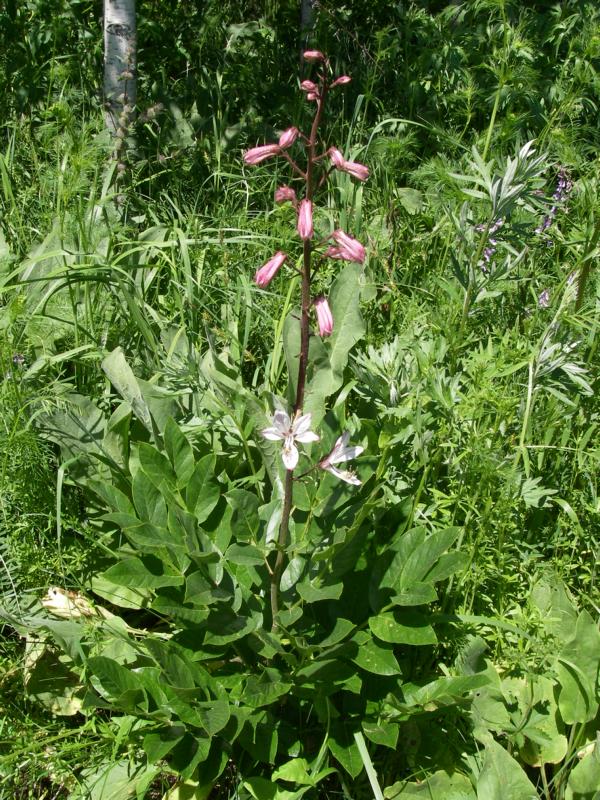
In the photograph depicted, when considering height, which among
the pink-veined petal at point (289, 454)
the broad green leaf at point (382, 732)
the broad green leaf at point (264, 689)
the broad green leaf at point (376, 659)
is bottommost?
the broad green leaf at point (382, 732)

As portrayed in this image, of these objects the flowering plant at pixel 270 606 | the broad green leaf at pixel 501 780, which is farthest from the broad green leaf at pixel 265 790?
the broad green leaf at pixel 501 780

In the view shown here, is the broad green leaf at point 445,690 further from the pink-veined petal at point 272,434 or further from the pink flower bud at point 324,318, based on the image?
the pink flower bud at point 324,318

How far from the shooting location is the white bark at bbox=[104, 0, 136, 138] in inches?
152

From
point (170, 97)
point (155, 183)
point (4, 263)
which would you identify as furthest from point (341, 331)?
point (170, 97)

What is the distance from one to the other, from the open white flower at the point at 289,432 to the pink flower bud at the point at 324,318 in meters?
0.19

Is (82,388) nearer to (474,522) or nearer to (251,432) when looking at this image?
(251,432)

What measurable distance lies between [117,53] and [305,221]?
275 centimetres

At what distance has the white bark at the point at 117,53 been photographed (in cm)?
387

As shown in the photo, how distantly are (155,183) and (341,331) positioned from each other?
6.33 ft

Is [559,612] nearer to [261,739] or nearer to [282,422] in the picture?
[261,739]

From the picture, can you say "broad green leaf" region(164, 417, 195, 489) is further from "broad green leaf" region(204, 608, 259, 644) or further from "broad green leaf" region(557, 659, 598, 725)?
"broad green leaf" region(557, 659, 598, 725)

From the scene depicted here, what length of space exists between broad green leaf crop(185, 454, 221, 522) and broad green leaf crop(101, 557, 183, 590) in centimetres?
18

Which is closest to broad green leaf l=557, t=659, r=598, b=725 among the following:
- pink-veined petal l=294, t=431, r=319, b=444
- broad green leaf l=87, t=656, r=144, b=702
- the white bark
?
pink-veined petal l=294, t=431, r=319, b=444

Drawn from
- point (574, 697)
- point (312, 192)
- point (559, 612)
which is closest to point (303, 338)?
point (312, 192)
